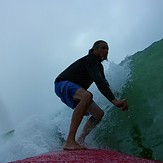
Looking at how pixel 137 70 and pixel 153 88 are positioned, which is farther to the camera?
pixel 137 70

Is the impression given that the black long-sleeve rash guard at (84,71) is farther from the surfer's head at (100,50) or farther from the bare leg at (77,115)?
the bare leg at (77,115)

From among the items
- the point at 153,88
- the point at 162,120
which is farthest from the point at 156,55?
the point at 162,120

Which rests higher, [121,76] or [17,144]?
[121,76]

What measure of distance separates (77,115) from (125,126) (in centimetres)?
178

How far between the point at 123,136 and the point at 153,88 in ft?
4.55

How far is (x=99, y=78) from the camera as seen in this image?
4.21 meters

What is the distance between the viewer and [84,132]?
185 inches

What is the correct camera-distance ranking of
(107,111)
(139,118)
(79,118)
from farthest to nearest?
(107,111), (139,118), (79,118)

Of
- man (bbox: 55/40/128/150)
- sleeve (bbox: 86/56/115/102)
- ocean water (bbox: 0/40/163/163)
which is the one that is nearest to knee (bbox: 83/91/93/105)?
man (bbox: 55/40/128/150)

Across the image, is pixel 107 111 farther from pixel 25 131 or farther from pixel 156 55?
pixel 156 55

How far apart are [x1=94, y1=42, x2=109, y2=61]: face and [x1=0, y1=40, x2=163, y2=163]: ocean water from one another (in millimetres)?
1203

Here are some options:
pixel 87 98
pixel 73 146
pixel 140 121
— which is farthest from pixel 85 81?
pixel 140 121

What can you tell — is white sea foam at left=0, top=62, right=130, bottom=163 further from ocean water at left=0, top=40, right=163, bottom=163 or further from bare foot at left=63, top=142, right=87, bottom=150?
bare foot at left=63, top=142, right=87, bottom=150

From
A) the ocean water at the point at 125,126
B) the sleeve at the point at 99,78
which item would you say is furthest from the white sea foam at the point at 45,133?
the sleeve at the point at 99,78
